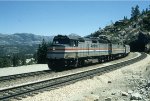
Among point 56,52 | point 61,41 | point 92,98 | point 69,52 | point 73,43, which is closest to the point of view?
point 92,98

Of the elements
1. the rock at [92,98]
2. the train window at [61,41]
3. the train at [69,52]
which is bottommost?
the rock at [92,98]

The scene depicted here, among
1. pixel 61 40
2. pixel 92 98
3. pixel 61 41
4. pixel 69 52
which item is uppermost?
pixel 61 40

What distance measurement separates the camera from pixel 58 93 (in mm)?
16469

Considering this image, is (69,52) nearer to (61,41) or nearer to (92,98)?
(61,41)

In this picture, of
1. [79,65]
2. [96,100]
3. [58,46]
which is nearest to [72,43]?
[58,46]

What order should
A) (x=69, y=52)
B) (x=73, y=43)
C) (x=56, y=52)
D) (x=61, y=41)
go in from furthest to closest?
(x=73, y=43) < (x=61, y=41) < (x=69, y=52) < (x=56, y=52)

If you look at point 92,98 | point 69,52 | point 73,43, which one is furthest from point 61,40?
point 92,98

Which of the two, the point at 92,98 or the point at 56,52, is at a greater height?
the point at 56,52

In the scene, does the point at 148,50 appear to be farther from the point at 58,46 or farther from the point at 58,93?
the point at 58,93

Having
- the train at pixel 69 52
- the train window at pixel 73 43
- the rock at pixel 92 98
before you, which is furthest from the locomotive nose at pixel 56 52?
the rock at pixel 92 98

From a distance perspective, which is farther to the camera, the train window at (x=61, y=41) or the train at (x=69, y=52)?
the train window at (x=61, y=41)

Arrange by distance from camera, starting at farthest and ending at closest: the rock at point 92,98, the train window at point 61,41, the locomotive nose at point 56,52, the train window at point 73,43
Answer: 1. the train window at point 73,43
2. the train window at point 61,41
3. the locomotive nose at point 56,52
4. the rock at point 92,98

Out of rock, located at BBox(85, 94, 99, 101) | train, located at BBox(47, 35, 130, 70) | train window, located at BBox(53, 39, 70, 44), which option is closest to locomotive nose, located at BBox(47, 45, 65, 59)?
train, located at BBox(47, 35, 130, 70)

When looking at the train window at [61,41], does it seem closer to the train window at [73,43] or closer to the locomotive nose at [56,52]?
the train window at [73,43]
